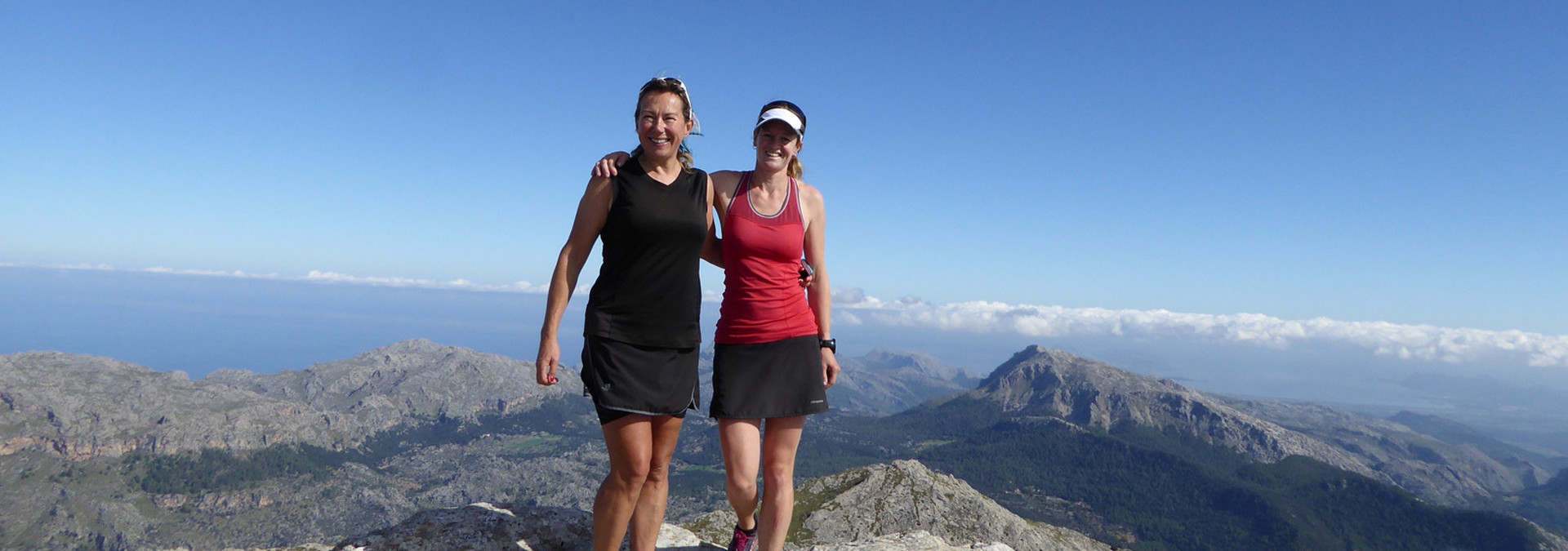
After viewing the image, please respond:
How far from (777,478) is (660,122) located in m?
3.55

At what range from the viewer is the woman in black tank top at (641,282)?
18.7 feet

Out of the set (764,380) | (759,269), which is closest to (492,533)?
(764,380)

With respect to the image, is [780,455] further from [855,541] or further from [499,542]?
[499,542]

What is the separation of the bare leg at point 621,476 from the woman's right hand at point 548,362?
71 centimetres

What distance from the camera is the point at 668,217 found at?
566cm

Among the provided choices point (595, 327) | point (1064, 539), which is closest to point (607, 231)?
point (595, 327)

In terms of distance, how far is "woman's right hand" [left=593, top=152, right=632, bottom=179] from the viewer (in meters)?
5.77

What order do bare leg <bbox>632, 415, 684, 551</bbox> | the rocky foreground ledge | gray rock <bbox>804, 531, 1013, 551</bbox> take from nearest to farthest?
1. bare leg <bbox>632, 415, 684, 551</bbox>
2. the rocky foreground ledge
3. gray rock <bbox>804, 531, 1013, 551</bbox>

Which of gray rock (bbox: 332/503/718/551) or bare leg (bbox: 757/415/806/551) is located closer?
bare leg (bbox: 757/415/806/551)

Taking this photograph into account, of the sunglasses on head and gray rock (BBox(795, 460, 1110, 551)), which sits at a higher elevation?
the sunglasses on head

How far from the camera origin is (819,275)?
22.4 ft

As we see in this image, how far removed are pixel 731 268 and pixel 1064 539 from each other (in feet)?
198

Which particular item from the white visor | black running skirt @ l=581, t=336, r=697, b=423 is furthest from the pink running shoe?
the white visor

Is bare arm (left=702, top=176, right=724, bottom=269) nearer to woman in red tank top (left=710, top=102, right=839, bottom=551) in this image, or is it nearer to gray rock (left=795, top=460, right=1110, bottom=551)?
woman in red tank top (left=710, top=102, right=839, bottom=551)
